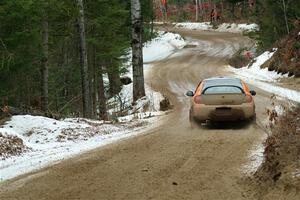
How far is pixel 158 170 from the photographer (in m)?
8.73

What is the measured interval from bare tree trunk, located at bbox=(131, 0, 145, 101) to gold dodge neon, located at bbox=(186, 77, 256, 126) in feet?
26.2

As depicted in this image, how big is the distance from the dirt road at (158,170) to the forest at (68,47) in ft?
16.3

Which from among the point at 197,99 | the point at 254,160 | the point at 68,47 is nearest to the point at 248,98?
the point at 197,99

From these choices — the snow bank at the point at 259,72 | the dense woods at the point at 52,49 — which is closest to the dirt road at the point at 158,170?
the dense woods at the point at 52,49

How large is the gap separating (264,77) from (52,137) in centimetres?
2044

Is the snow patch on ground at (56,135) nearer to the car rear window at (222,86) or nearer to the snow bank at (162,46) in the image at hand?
the car rear window at (222,86)

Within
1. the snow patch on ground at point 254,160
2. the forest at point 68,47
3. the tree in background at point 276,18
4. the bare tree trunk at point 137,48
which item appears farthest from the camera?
the tree in background at point 276,18

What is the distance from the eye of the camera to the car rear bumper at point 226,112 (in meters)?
13.9

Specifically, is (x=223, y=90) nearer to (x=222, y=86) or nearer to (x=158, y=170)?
(x=222, y=86)

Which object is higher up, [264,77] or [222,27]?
[222,27]

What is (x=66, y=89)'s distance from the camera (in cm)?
2492

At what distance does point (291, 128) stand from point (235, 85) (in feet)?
18.3

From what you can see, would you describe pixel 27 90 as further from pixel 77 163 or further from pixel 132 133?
pixel 77 163

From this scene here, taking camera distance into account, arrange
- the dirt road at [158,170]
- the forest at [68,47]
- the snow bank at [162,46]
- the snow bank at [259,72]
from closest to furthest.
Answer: the dirt road at [158,170]
the forest at [68,47]
the snow bank at [259,72]
the snow bank at [162,46]
